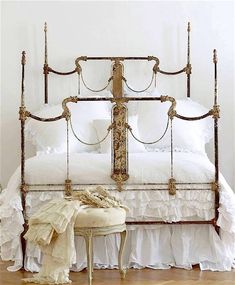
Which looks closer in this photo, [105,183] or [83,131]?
A: [105,183]

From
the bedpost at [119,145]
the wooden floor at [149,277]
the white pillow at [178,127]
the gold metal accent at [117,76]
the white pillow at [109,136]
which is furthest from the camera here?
the gold metal accent at [117,76]

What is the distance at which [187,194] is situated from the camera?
14.0 feet

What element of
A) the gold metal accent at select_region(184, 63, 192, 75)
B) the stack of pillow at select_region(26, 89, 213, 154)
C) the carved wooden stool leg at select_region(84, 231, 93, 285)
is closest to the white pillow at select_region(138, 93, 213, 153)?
the stack of pillow at select_region(26, 89, 213, 154)

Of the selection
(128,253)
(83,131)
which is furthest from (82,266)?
(83,131)

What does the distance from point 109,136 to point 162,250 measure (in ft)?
3.40

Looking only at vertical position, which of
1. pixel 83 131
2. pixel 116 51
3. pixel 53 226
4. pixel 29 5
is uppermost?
pixel 29 5

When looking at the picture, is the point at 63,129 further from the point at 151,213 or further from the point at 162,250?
the point at 162,250

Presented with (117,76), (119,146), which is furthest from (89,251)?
(117,76)

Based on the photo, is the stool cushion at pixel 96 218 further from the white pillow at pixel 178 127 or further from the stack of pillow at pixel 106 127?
the white pillow at pixel 178 127

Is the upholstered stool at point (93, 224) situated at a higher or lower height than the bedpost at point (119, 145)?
lower

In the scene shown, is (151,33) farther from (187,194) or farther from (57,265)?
(57,265)

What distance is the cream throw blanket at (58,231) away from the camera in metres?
3.84

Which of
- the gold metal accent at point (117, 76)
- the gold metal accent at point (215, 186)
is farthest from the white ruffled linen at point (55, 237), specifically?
the gold metal accent at point (117, 76)

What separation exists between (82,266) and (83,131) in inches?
48.1
